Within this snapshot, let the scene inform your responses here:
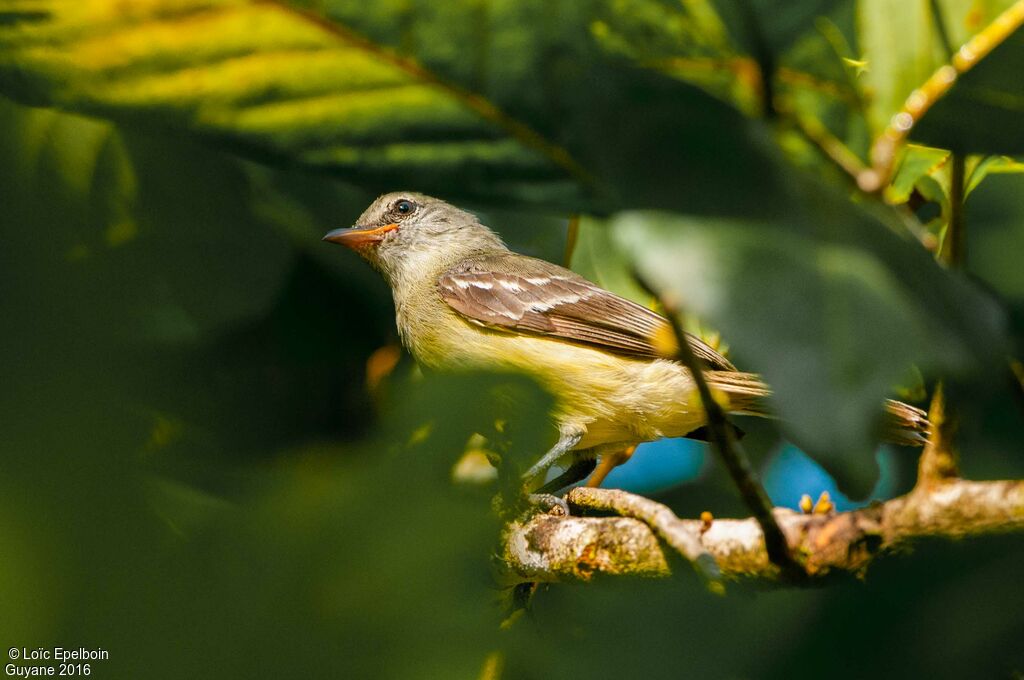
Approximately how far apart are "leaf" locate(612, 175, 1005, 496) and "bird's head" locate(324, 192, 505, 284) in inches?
142

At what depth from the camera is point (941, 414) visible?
111cm

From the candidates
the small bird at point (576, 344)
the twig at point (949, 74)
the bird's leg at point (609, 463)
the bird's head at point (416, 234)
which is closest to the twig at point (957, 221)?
the twig at point (949, 74)

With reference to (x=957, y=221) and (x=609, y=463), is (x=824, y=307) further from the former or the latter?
(x=609, y=463)

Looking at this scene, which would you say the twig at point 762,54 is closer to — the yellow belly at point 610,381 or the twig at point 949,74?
the twig at point 949,74

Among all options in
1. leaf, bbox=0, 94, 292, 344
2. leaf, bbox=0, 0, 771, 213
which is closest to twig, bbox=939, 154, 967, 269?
leaf, bbox=0, 0, 771, 213

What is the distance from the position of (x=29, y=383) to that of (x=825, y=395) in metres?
0.52

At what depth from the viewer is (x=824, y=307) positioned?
2.46 feet

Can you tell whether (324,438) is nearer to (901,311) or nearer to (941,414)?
(901,311)

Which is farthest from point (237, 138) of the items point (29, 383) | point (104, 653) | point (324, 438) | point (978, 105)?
point (978, 105)

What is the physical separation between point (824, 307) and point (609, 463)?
2641 mm

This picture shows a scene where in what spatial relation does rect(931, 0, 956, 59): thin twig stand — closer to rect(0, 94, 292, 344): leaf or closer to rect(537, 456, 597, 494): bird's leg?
rect(0, 94, 292, 344): leaf

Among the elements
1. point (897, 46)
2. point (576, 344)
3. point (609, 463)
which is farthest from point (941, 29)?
point (576, 344)

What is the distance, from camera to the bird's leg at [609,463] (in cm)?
298

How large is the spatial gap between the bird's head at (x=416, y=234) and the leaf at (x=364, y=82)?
330 centimetres
